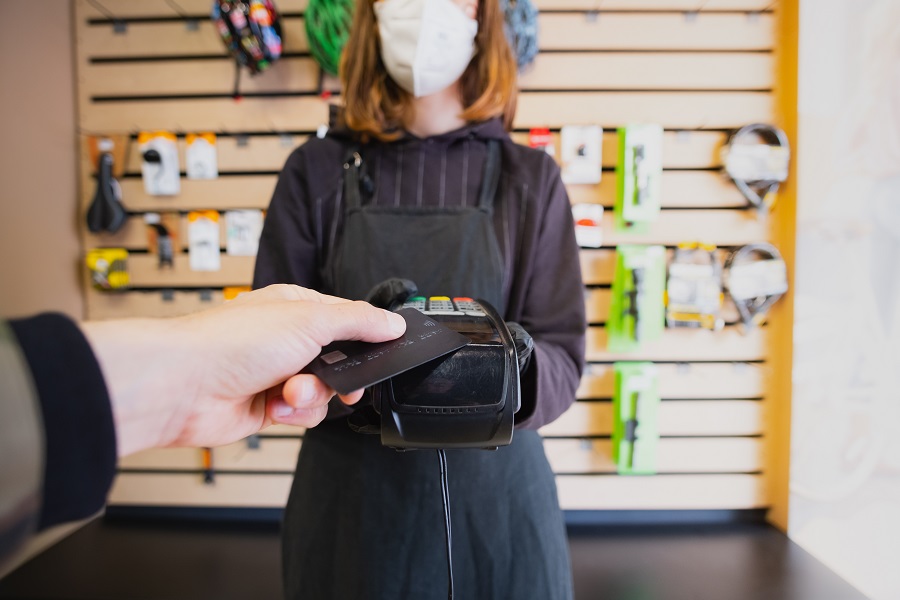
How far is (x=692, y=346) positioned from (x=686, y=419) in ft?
0.97

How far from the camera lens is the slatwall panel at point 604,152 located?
1.57 meters

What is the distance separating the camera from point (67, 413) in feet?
1.05

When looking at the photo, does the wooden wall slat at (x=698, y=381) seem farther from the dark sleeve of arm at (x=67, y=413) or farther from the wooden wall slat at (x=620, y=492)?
the dark sleeve of arm at (x=67, y=413)

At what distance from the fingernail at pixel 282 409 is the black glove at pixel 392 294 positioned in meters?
0.20

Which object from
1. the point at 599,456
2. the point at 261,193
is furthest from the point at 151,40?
the point at 599,456

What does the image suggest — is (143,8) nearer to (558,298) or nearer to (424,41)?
(424,41)

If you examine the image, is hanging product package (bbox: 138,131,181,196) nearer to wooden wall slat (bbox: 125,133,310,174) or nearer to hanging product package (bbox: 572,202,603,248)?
wooden wall slat (bbox: 125,133,310,174)

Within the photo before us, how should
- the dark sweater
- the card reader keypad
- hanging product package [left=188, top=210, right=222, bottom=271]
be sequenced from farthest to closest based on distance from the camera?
hanging product package [left=188, top=210, right=222, bottom=271] < the dark sweater < the card reader keypad

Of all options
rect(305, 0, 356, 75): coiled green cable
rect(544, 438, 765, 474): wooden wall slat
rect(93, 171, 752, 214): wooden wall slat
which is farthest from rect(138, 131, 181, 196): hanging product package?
rect(544, 438, 765, 474): wooden wall slat

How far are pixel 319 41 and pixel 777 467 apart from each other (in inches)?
92.7

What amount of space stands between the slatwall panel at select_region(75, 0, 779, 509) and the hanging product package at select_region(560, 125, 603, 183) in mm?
71

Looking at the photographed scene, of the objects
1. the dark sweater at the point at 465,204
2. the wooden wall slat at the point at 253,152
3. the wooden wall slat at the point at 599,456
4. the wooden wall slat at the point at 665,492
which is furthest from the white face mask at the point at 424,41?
the wooden wall slat at the point at 665,492

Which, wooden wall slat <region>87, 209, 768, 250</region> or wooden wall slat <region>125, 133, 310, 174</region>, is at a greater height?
wooden wall slat <region>125, 133, 310, 174</region>

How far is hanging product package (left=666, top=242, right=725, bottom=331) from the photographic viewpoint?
A: 1480 mm
